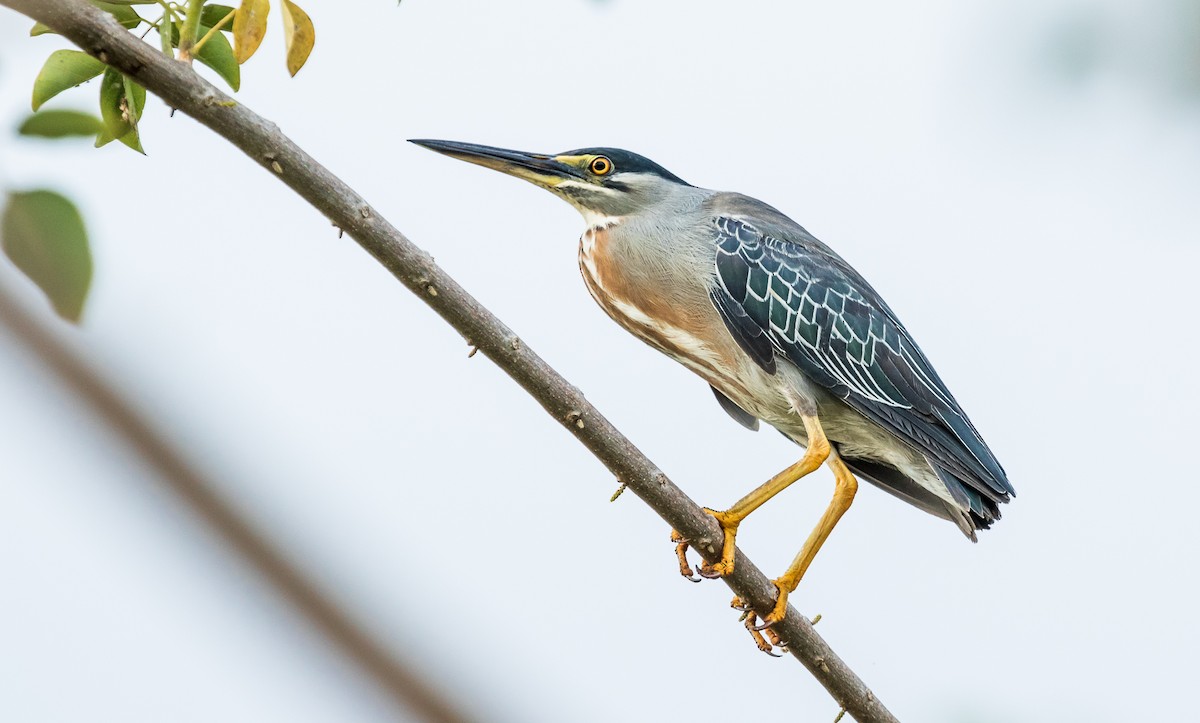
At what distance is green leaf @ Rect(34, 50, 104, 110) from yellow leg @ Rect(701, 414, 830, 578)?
208 centimetres

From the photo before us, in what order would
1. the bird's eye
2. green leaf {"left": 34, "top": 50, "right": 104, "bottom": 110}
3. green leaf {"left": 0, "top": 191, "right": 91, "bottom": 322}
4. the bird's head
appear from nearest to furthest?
green leaf {"left": 0, "top": 191, "right": 91, "bottom": 322}, green leaf {"left": 34, "top": 50, "right": 104, "bottom": 110}, the bird's head, the bird's eye

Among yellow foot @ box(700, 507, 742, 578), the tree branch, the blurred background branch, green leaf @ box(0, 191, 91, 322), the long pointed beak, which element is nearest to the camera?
the blurred background branch

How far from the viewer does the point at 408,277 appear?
2.46 metres

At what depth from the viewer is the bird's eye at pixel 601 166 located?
4.67 m

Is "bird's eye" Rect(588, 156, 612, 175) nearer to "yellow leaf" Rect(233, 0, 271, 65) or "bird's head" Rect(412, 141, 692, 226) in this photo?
"bird's head" Rect(412, 141, 692, 226)

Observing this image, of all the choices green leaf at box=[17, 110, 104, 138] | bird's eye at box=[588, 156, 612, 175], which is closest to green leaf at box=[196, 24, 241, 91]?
green leaf at box=[17, 110, 104, 138]

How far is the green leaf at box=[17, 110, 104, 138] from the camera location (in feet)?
4.44

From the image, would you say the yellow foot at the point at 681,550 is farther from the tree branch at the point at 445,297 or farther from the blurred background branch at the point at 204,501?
the blurred background branch at the point at 204,501

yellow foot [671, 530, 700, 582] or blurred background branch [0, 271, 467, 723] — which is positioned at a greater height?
blurred background branch [0, 271, 467, 723]

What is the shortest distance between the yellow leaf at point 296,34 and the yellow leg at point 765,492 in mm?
1913

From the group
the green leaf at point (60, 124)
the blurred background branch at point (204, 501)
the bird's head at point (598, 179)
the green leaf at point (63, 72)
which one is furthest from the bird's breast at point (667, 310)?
the blurred background branch at point (204, 501)

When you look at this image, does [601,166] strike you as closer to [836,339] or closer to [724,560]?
[836,339]

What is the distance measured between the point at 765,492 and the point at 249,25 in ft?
7.80

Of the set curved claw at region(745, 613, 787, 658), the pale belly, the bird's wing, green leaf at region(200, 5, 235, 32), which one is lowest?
curved claw at region(745, 613, 787, 658)
